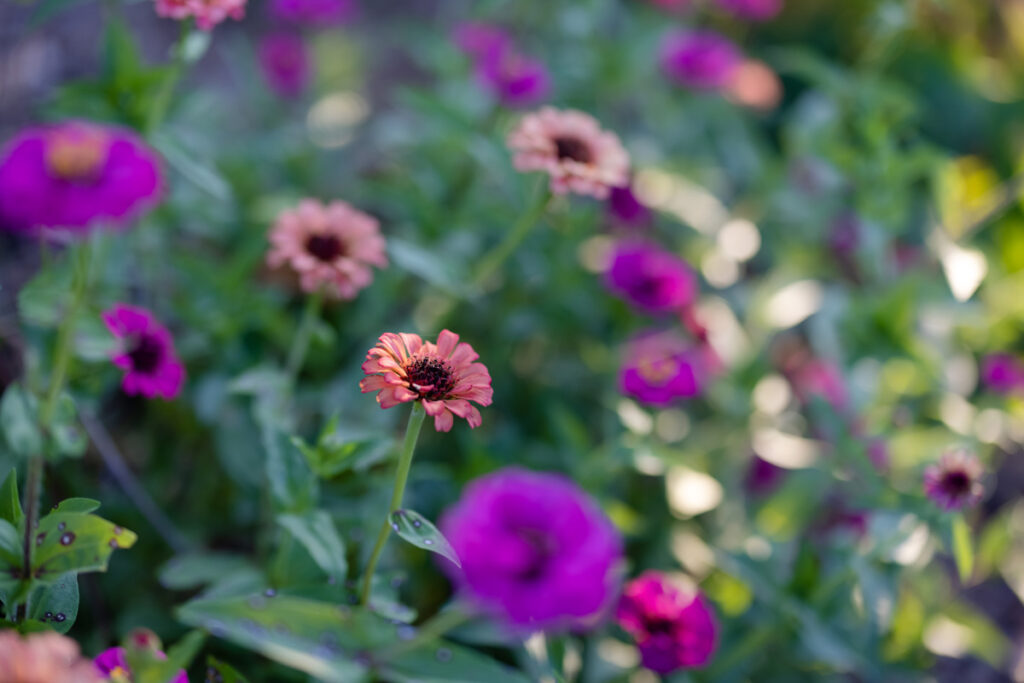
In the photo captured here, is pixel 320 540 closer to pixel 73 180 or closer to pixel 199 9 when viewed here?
pixel 73 180

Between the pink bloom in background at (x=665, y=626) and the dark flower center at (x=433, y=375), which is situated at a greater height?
the dark flower center at (x=433, y=375)

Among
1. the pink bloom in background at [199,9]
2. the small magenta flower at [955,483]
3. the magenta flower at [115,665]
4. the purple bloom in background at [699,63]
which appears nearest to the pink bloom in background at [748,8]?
the purple bloom in background at [699,63]

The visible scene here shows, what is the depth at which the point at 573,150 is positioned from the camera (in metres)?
1.01

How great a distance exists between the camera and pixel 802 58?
4.32 ft

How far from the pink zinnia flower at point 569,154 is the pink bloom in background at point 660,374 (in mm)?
287

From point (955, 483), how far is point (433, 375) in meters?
0.69

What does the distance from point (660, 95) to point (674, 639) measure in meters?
1.32

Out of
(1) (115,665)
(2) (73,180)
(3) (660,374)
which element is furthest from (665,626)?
(2) (73,180)

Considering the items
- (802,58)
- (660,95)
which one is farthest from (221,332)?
(660,95)

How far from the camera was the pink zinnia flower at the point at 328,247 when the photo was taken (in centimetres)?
89

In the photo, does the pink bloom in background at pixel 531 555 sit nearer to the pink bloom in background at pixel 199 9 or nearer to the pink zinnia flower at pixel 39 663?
the pink zinnia flower at pixel 39 663

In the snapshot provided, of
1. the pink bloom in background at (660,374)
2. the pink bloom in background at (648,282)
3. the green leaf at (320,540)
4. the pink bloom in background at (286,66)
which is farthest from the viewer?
the pink bloom in background at (286,66)

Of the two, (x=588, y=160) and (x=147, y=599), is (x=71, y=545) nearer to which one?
(x=147, y=599)

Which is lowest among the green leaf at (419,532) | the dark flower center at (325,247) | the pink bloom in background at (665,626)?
the pink bloom in background at (665,626)
